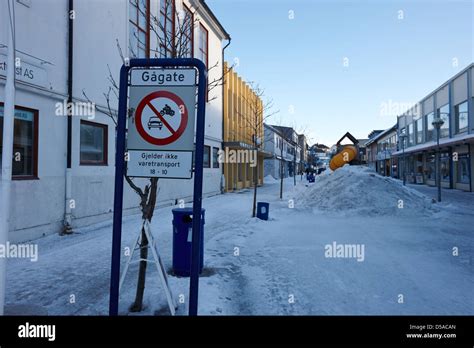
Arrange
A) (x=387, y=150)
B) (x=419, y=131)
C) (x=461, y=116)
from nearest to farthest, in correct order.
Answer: (x=461, y=116)
(x=419, y=131)
(x=387, y=150)

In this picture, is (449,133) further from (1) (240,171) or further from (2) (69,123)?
(2) (69,123)

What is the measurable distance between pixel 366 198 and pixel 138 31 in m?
11.4

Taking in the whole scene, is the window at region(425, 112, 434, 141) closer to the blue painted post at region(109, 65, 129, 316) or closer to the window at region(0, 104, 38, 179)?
the window at region(0, 104, 38, 179)

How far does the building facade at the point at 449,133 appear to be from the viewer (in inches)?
874

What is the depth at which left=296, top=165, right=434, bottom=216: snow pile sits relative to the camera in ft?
41.1

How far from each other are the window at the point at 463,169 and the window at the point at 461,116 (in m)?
2.05

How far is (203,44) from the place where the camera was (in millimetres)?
18438

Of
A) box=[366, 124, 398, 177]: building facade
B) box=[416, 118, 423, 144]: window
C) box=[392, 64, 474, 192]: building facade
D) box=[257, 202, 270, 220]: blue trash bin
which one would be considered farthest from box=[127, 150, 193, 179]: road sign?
box=[366, 124, 398, 177]: building facade

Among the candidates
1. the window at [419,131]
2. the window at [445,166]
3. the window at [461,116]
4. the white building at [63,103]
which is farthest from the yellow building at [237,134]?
the window at [419,131]

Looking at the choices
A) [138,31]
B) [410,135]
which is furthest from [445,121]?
[138,31]

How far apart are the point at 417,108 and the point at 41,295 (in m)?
38.5

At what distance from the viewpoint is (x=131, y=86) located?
3391 mm
